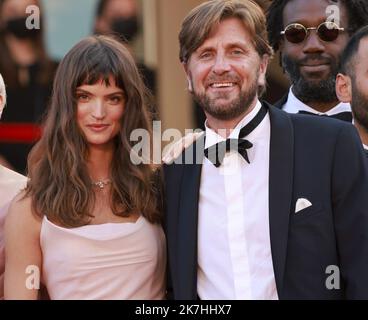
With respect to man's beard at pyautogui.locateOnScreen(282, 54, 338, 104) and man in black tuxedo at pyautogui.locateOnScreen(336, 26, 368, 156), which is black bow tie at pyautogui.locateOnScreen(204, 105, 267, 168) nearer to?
man in black tuxedo at pyautogui.locateOnScreen(336, 26, 368, 156)

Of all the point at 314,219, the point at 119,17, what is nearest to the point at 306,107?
the point at 314,219

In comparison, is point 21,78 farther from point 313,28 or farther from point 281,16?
point 313,28

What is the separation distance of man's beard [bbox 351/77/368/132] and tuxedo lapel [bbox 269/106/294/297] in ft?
1.68

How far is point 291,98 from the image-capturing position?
4.14 metres

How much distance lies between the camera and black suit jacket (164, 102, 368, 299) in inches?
116

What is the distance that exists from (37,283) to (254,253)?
0.83 meters

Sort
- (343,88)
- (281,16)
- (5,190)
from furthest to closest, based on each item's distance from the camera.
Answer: (281,16), (343,88), (5,190)

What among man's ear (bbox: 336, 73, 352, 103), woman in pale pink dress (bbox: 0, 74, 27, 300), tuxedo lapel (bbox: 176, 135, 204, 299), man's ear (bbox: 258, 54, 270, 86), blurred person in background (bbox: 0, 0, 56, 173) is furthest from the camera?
blurred person in background (bbox: 0, 0, 56, 173)

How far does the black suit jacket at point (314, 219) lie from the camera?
9.63 ft

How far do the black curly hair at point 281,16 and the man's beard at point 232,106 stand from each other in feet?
4.09

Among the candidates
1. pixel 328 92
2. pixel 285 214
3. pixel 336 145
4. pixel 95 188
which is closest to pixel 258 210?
pixel 285 214

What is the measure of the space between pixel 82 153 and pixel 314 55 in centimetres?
136

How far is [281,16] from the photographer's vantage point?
4.44m

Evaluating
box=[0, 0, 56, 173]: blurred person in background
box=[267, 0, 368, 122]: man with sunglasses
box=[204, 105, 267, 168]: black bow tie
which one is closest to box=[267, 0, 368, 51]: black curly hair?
box=[267, 0, 368, 122]: man with sunglasses
